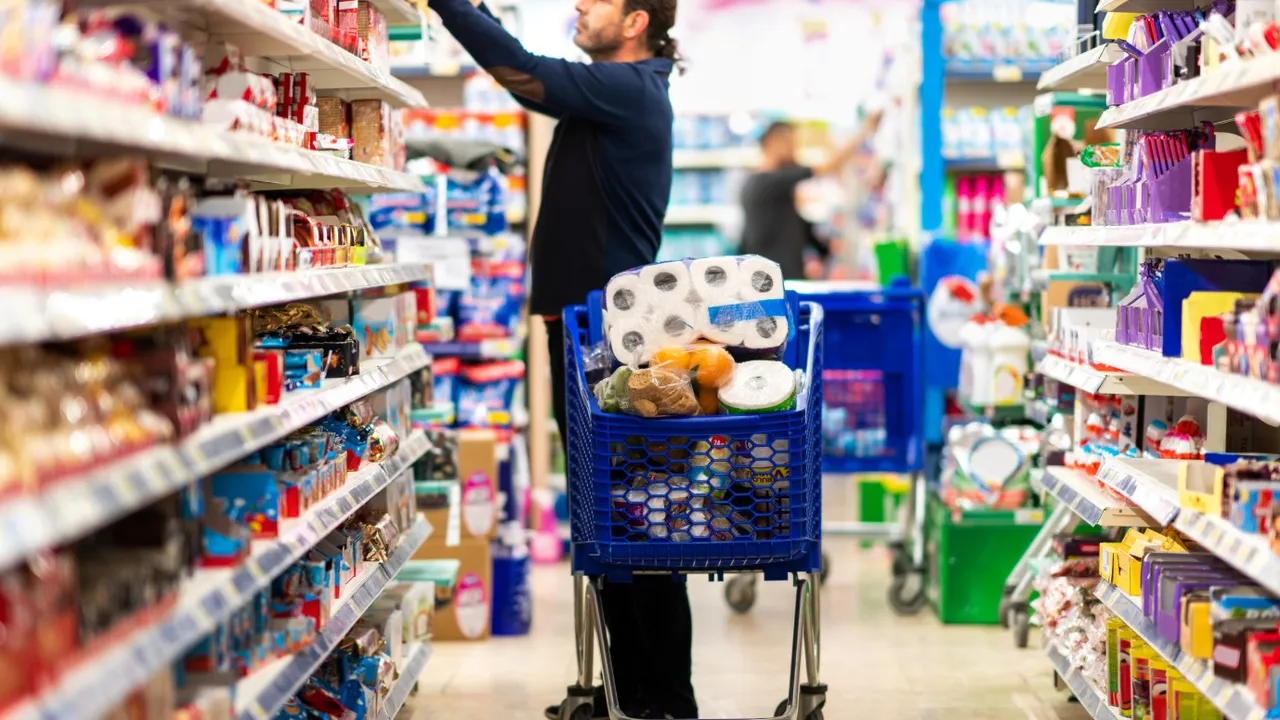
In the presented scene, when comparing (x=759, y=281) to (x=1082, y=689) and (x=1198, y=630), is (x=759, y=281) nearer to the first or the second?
(x=1198, y=630)

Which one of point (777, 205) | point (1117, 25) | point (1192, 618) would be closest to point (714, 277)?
point (1192, 618)

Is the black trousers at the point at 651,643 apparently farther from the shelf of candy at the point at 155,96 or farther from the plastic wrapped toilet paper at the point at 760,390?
the shelf of candy at the point at 155,96

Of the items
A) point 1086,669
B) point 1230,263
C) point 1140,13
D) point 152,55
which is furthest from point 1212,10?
point 152,55

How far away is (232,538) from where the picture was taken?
2543 mm

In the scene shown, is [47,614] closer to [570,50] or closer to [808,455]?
[808,455]

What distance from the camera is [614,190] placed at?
4.27 m

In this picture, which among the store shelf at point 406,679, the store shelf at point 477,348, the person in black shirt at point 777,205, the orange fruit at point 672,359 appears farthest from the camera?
the person in black shirt at point 777,205

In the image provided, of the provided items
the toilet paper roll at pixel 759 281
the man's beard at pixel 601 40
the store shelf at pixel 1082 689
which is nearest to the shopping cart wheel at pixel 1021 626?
the store shelf at pixel 1082 689

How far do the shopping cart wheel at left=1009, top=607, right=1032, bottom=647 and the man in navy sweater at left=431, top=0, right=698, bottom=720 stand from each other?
5.16ft

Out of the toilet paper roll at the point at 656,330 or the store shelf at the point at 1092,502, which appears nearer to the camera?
the toilet paper roll at the point at 656,330

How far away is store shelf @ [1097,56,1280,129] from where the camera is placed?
258 centimetres

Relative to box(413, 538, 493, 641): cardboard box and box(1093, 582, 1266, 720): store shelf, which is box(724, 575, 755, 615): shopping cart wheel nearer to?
box(413, 538, 493, 641): cardboard box

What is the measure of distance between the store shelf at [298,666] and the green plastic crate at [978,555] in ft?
7.76

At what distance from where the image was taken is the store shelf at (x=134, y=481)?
1676 millimetres
